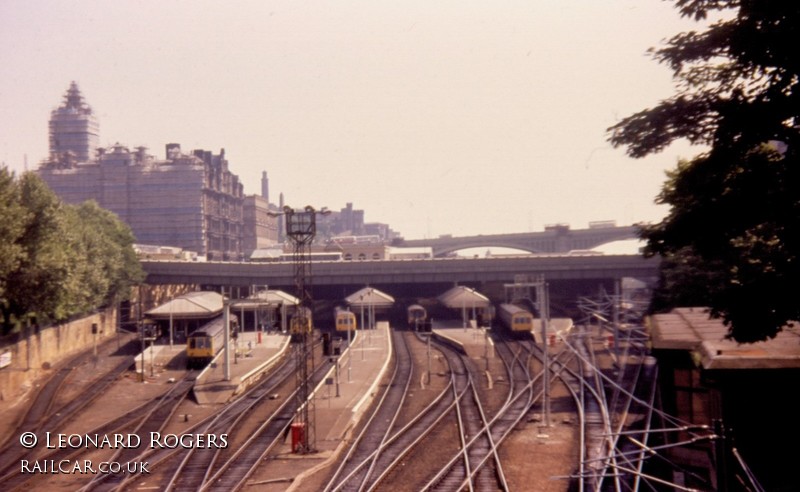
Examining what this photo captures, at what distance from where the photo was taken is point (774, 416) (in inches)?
570

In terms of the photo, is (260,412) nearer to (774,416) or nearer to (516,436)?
(516,436)

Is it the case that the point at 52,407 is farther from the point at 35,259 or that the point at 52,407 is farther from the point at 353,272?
the point at 353,272

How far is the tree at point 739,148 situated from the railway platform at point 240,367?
1184 inches

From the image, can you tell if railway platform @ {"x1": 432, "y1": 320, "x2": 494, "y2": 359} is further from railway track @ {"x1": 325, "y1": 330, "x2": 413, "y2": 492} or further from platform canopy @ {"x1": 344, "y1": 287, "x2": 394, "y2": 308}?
railway track @ {"x1": 325, "y1": 330, "x2": 413, "y2": 492}

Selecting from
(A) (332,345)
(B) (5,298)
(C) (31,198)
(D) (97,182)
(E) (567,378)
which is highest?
(D) (97,182)

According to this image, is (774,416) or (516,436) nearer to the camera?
(774,416)

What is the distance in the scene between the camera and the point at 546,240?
14100cm

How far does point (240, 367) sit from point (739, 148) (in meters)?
38.4

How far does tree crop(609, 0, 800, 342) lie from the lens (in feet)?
33.3

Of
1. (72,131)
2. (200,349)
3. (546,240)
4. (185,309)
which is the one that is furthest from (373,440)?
(72,131)

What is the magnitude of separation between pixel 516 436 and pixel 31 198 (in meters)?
34.4

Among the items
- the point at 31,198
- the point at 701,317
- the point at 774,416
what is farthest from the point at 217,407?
the point at 774,416

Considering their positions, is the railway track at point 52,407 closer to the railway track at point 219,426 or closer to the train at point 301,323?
the railway track at point 219,426

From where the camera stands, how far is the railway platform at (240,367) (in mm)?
37188
